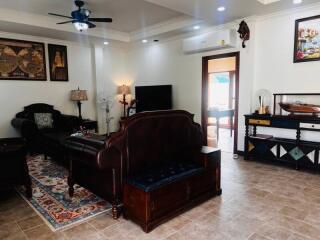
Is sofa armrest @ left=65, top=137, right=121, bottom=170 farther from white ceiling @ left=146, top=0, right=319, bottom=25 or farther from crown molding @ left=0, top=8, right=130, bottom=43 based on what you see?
crown molding @ left=0, top=8, right=130, bottom=43

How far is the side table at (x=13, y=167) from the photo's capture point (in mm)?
2859

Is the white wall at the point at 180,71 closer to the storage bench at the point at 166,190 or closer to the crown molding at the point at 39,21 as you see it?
the crown molding at the point at 39,21

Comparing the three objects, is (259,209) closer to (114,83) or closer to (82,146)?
(82,146)

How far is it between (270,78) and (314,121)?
1154 millimetres

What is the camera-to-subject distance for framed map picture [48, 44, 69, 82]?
19.9 feet

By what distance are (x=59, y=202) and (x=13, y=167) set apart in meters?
0.72

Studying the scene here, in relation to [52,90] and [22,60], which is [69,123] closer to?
[52,90]

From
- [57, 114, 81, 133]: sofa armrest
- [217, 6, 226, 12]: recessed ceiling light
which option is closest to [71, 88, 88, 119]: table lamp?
[57, 114, 81, 133]: sofa armrest

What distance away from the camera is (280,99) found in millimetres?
4391

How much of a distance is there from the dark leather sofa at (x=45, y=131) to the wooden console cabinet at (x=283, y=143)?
134 inches

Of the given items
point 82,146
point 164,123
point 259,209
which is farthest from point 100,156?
point 259,209

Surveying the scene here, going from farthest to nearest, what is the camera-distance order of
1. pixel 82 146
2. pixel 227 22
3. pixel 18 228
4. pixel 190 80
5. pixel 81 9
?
pixel 190 80
pixel 227 22
pixel 81 9
pixel 82 146
pixel 18 228

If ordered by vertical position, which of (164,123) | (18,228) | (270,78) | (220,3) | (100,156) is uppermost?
(220,3)

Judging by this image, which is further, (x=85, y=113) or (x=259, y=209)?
(x=85, y=113)
